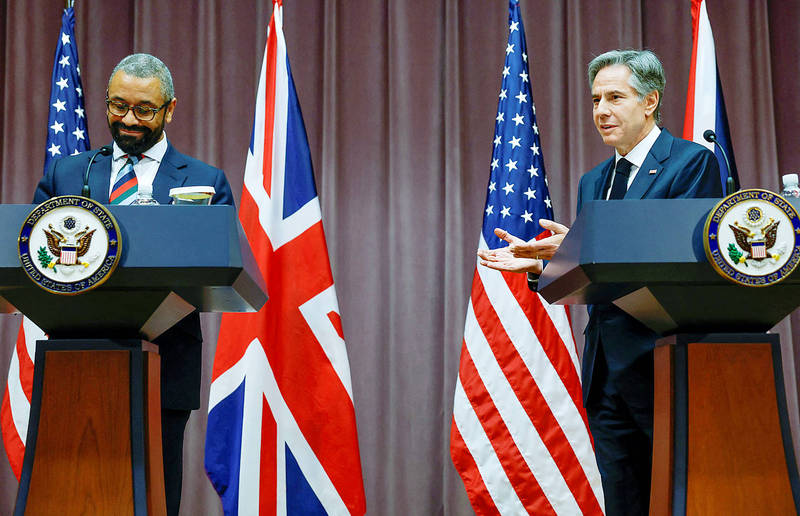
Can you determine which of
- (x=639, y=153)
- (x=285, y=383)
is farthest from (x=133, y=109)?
(x=639, y=153)

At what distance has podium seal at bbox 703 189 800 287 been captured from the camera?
136 cm

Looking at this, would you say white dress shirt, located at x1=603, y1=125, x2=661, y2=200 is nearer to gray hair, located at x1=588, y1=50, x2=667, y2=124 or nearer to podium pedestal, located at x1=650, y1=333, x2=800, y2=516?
gray hair, located at x1=588, y1=50, x2=667, y2=124

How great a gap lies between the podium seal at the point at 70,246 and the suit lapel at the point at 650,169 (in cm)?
122

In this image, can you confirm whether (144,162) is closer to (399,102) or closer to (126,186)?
(126,186)

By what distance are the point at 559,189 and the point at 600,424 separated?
217 cm

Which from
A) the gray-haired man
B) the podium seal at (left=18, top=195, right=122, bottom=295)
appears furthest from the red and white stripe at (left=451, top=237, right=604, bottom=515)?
the podium seal at (left=18, top=195, right=122, bottom=295)

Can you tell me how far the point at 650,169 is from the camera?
1976 mm

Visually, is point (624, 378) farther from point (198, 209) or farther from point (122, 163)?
point (122, 163)

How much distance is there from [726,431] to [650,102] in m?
1.01

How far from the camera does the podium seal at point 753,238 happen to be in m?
1.36

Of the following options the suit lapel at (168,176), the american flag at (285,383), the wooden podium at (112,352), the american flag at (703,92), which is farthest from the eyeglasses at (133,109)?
the american flag at (703,92)

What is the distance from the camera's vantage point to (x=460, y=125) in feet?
13.2

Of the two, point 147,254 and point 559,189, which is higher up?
point 559,189

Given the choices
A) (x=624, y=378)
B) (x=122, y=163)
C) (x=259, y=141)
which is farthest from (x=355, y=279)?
(x=624, y=378)
